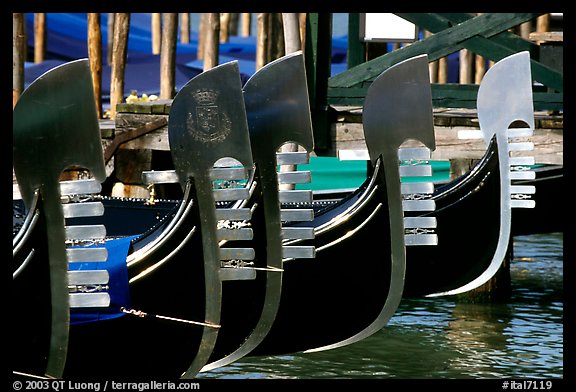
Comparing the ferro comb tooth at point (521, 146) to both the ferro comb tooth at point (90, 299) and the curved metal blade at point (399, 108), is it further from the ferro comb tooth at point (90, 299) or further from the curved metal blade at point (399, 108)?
the ferro comb tooth at point (90, 299)

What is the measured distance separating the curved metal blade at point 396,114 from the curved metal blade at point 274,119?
30 centimetres

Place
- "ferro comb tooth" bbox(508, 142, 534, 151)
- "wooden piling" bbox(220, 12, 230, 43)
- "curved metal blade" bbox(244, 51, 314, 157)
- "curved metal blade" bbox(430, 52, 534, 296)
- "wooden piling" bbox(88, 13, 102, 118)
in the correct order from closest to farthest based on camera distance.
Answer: "curved metal blade" bbox(244, 51, 314, 157), "curved metal blade" bbox(430, 52, 534, 296), "ferro comb tooth" bbox(508, 142, 534, 151), "wooden piling" bbox(88, 13, 102, 118), "wooden piling" bbox(220, 12, 230, 43)

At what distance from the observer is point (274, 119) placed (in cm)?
454

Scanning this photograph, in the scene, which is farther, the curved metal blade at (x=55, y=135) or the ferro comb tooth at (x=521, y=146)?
the ferro comb tooth at (x=521, y=146)

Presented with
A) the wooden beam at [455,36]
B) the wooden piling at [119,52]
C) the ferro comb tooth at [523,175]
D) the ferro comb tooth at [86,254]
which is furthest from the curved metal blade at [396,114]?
the wooden piling at [119,52]

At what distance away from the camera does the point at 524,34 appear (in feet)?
42.3

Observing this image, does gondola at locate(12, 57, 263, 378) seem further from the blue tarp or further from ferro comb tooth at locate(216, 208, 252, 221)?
the blue tarp

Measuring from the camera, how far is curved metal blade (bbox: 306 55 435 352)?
4711 millimetres

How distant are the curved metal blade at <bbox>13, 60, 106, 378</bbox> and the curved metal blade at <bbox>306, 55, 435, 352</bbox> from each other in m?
1.25

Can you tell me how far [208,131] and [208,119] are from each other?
4 centimetres

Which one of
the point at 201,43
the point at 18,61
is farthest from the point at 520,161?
the point at 201,43

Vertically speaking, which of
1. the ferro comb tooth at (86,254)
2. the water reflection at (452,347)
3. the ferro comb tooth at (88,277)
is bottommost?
the water reflection at (452,347)

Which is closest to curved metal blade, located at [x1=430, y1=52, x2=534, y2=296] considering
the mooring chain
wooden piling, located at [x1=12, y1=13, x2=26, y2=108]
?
the mooring chain

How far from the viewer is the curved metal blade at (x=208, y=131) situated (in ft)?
13.5
